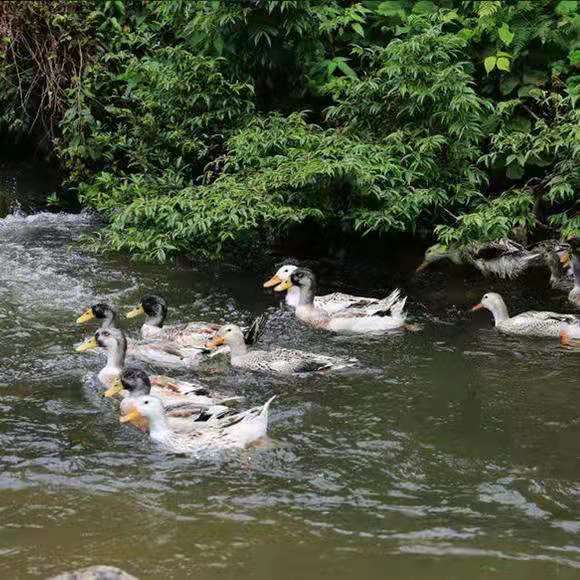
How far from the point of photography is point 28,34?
14.6 metres

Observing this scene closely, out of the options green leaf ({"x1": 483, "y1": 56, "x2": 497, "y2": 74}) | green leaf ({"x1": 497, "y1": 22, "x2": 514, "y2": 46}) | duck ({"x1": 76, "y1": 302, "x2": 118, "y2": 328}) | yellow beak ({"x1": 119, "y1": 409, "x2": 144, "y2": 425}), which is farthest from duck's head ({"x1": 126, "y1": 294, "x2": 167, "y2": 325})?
green leaf ({"x1": 497, "y1": 22, "x2": 514, "y2": 46})

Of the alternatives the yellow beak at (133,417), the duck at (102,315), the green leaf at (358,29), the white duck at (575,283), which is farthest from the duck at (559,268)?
the yellow beak at (133,417)

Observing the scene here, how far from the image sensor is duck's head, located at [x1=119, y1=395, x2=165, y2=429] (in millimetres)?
7285

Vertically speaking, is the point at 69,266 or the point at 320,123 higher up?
the point at 320,123

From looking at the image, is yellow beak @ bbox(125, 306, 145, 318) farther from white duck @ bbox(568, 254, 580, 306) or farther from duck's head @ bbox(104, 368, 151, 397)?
white duck @ bbox(568, 254, 580, 306)

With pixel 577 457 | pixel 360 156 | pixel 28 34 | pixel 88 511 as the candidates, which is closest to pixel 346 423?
pixel 577 457

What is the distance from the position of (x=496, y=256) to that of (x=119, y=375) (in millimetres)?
5294

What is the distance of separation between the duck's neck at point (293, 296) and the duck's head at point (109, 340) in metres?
2.43

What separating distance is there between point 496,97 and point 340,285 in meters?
3.20

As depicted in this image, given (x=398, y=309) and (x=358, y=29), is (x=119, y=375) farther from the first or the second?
(x=358, y=29)

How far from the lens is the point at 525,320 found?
391 inches

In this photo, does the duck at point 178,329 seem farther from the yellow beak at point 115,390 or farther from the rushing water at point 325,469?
the yellow beak at point 115,390

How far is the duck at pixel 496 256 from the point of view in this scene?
11.3m

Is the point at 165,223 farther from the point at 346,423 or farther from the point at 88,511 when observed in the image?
the point at 88,511
